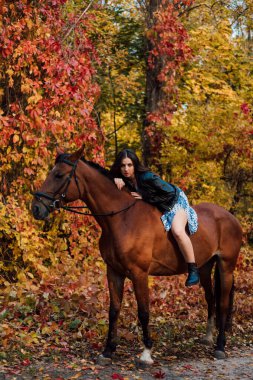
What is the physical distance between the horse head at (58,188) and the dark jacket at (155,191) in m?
0.78

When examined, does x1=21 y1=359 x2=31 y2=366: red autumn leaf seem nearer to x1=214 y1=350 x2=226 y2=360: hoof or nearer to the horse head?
the horse head

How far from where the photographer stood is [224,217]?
766 cm

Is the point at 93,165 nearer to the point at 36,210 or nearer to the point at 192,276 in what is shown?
the point at 36,210

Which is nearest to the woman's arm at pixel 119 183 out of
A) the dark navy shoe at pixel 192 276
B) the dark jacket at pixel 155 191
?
the dark jacket at pixel 155 191

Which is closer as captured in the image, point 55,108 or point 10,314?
point 10,314

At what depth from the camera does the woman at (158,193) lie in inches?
258

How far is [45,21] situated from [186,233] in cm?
473

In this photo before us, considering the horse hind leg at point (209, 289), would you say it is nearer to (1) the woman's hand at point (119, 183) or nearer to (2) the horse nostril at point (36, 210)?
(1) the woman's hand at point (119, 183)

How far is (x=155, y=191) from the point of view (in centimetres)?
662

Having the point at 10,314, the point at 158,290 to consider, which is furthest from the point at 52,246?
the point at 10,314

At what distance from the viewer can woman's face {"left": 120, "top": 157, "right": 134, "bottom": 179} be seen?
21.3ft

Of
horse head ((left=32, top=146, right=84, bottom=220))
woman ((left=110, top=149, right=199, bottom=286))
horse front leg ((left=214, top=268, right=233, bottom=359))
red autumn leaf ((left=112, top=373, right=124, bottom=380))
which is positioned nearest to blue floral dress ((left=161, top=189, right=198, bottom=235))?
woman ((left=110, top=149, right=199, bottom=286))

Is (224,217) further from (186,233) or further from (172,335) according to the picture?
(172,335)

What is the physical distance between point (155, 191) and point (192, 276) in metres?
1.06
